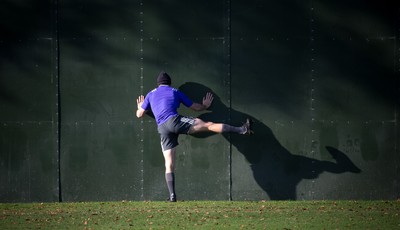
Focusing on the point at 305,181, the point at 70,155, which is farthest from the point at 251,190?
the point at 70,155

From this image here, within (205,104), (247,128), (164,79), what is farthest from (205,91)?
(247,128)

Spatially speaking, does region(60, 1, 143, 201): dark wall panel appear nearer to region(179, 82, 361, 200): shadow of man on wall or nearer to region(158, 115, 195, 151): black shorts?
region(158, 115, 195, 151): black shorts

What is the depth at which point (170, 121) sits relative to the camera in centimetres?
1142

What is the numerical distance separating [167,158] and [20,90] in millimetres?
2464

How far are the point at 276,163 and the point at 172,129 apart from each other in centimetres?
167

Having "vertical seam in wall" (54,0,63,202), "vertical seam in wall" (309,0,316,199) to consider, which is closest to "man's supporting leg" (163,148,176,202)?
"vertical seam in wall" (54,0,63,202)

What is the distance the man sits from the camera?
11.4 m

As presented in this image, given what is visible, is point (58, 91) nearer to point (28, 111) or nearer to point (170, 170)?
point (28, 111)

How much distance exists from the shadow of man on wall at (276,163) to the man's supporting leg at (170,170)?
85cm

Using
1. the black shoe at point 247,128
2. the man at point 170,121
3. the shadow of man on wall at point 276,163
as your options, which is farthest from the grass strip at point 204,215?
the black shoe at point 247,128

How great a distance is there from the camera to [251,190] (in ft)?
38.7

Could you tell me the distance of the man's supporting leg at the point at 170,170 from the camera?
11.5m

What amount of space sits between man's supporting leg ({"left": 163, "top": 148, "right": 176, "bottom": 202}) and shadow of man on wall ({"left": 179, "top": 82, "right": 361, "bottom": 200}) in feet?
2.79

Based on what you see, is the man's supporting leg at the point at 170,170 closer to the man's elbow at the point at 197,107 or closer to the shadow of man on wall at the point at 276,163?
the man's elbow at the point at 197,107
